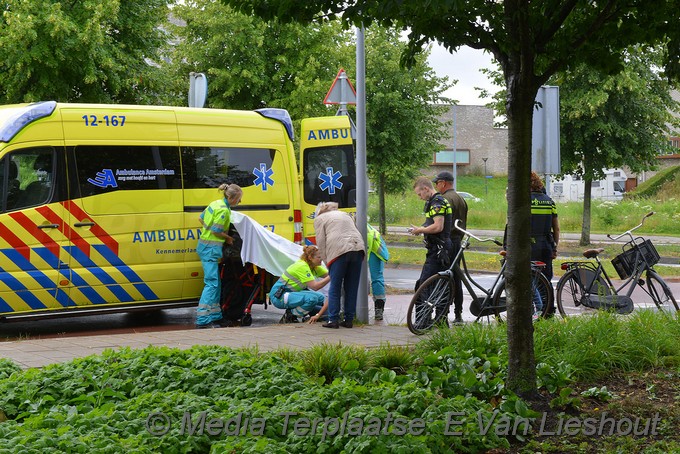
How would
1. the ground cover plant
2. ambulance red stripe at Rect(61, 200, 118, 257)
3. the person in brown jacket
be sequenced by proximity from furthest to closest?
ambulance red stripe at Rect(61, 200, 118, 257), the person in brown jacket, the ground cover plant

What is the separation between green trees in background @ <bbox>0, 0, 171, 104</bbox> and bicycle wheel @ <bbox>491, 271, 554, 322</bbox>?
11702mm

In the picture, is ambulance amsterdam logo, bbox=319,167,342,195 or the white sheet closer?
the white sheet

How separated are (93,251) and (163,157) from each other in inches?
58.2

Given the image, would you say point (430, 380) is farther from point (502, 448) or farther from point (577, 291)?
point (577, 291)

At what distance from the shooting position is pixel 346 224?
10.7 m

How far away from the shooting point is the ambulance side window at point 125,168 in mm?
11070

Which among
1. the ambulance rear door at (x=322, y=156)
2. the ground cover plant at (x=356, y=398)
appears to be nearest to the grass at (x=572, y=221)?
the ambulance rear door at (x=322, y=156)

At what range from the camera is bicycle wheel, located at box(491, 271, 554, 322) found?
10.7 meters

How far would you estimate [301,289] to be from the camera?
11570mm

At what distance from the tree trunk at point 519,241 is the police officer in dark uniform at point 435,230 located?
442 cm

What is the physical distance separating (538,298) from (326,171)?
14.4ft

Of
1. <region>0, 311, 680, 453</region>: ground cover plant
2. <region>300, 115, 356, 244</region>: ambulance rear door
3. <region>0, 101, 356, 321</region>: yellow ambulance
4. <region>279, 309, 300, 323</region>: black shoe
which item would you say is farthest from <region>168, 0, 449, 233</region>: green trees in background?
<region>0, 311, 680, 453</region>: ground cover plant

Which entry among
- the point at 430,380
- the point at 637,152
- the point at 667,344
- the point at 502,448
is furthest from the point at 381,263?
the point at 637,152

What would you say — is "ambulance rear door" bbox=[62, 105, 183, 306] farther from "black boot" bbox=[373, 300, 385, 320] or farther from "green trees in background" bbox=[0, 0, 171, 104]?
"green trees in background" bbox=[0, 0, 171, 104]
